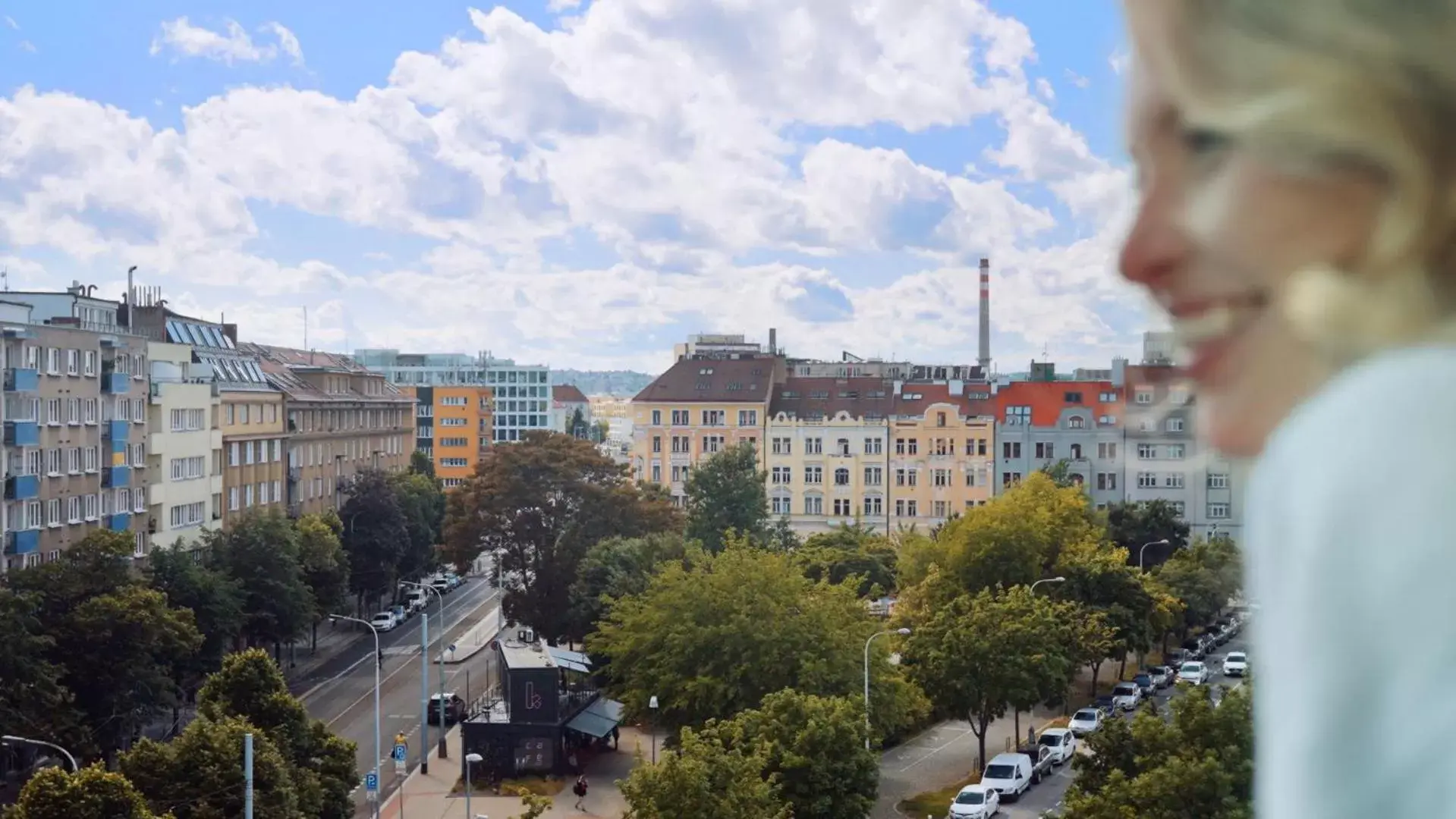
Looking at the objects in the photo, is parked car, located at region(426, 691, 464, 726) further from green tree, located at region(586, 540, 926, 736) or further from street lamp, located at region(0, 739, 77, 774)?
street lamp, located at region(0, 739, 77, 774)

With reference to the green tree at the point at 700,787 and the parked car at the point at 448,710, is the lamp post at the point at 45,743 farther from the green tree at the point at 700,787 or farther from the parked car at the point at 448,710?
the parked car at the point at 448,710

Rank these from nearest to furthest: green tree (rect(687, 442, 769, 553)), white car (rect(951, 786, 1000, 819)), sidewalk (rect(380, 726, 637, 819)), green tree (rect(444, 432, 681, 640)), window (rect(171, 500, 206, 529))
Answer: white car (rect(951, 786, 1000, 819)) < sidewalk (rect(380, 726, 637, 819)) < window (rect(171, 500, 206, 529)) < green tree (rect(444, 432, 681, 640)) < green tree (rect(687, 442, 769, 553))

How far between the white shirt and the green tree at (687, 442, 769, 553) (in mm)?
52114

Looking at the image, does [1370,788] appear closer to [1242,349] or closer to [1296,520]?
[1296,520]

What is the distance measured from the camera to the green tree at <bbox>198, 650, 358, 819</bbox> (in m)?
25.5

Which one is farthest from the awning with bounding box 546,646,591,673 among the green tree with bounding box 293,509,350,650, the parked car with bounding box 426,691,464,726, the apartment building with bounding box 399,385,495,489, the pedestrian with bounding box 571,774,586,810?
the apartment building with bounding box 399,385,495,489

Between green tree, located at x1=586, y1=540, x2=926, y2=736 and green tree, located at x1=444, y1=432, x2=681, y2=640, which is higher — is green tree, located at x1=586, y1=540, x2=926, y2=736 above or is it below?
below

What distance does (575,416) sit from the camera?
6245 inches

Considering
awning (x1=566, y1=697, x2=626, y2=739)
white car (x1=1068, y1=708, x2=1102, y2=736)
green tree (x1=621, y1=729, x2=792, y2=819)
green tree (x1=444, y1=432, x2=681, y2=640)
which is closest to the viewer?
green tree (x1=621, y1=729, x2=792, y2=819)

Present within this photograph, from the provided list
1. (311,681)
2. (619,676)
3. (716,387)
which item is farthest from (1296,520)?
(716,387)

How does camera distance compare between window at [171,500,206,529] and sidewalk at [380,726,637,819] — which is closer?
sidewalk at [380,726,637,819]

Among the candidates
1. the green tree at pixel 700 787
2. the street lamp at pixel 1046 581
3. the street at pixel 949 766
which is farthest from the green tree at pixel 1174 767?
the street lamp at pixel 1046 581

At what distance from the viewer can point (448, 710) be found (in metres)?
40.8

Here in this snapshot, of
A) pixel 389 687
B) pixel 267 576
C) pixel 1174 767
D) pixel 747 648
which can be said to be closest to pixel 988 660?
pixel 747 648
